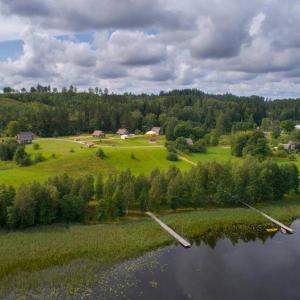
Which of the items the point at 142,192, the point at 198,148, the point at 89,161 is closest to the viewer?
the point at 142,192

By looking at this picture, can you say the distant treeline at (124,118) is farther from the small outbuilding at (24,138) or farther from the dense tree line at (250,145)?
the dense tree line at (250,145)

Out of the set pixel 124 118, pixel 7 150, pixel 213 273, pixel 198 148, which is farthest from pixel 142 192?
pixel 124 118

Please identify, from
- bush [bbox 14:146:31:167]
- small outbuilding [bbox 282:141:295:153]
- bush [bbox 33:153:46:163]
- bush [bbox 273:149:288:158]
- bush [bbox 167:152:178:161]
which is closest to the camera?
bush [bbox 14:146:31:167]

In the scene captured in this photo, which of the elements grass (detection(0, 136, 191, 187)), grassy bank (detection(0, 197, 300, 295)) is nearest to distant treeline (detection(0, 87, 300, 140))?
grass (detection(0, 136, 191, 187))

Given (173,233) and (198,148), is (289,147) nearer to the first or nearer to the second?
(198,148)

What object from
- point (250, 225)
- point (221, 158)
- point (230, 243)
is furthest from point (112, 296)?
point (221, 158)

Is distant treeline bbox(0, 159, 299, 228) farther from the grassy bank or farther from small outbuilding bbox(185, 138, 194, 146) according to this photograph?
small outbuilding bbox(185, 138, 194, 146)

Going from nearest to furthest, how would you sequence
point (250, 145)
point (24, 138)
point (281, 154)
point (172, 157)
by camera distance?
point (172, 157)
point (250, 145)
point (281, 154)
point (24, 138)
